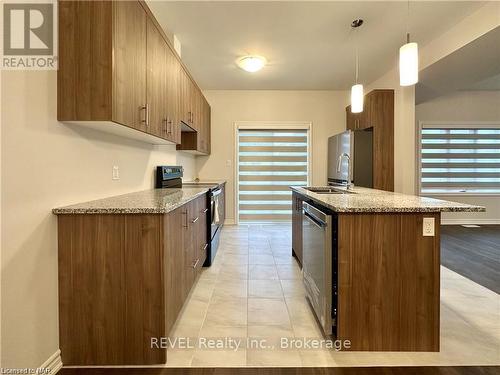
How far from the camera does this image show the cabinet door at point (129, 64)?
66.1 inches

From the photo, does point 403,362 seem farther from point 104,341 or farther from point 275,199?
point 275,199

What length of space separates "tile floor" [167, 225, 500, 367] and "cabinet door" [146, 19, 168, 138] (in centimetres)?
Result: 153

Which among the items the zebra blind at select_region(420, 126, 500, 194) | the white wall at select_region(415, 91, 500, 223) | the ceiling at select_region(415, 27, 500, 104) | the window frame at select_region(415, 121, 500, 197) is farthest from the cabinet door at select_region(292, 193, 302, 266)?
the white wall at select_region(415, 91, 500, 223)

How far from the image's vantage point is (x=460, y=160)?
5988 mm

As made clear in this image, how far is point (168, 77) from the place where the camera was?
2693 millimetres

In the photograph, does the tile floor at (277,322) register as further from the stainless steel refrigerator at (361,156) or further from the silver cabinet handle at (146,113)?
the stainless steel refrigerator at (361,156)

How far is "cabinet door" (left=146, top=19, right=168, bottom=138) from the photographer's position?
7.20ft

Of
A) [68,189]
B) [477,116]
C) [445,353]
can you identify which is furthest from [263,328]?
[477,116]

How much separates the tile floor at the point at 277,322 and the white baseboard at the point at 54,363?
62 cm

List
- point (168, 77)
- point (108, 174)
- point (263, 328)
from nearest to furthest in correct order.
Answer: point (263, 328)
point (108, 174)
point (168, 77)

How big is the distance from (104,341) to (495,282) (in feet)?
11.7

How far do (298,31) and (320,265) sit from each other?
271cm

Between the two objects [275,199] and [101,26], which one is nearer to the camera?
[101,26]

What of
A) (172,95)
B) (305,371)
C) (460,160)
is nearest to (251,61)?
(172,95)
